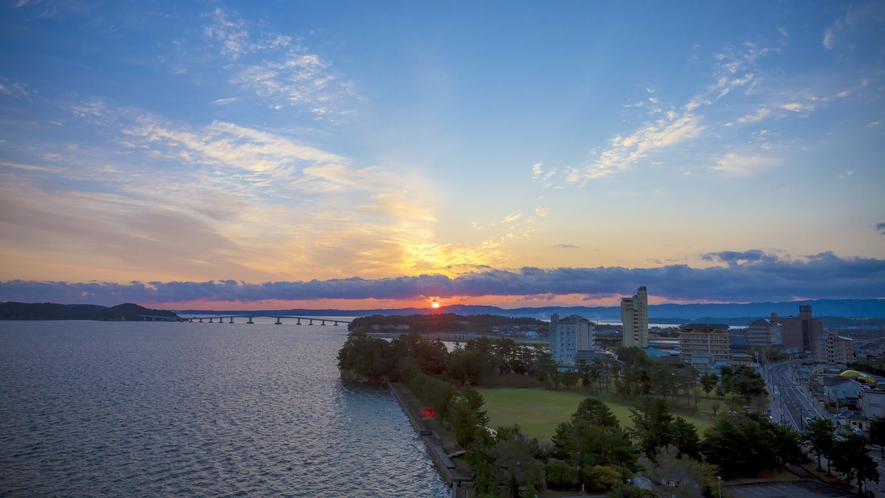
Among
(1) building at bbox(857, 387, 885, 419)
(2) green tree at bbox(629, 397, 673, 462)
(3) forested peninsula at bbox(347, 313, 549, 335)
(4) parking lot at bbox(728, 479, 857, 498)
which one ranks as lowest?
(3) forested peninsula at bbox(347, 313, 549, 335)

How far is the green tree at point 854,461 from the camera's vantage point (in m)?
17.5

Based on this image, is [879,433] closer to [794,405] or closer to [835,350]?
[794,405]

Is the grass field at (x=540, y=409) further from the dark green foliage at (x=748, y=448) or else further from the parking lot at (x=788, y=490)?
the parking lot at (x=788, y=490)

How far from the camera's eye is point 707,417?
31281 mm

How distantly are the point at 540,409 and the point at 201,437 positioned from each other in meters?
20.4

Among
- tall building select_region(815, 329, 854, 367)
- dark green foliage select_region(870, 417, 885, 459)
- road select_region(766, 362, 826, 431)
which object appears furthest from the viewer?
tall building select_region(815, 329, 854, 367)

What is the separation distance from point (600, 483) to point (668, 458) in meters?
3.32

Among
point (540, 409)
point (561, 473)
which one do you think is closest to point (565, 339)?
point (540, 409)

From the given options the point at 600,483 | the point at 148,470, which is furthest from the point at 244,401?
the point at 600,483

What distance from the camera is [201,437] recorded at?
25.1 m

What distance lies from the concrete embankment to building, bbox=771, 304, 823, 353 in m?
90.9

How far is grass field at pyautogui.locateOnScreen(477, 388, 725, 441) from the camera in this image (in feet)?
89.0

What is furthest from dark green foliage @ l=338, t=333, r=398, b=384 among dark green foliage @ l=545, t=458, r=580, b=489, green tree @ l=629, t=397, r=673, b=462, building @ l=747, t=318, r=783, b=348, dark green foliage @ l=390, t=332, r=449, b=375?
building @ l=747, t=318, r=783, b=348

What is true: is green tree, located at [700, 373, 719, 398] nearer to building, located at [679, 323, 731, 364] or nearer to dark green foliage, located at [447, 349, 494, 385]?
dark green foliage, located at [447, 349, 494, 385]
